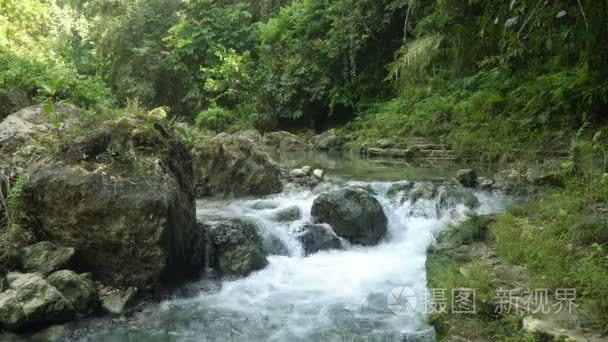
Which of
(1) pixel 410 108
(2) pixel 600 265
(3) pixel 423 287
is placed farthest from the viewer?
(1) pixel 410 108

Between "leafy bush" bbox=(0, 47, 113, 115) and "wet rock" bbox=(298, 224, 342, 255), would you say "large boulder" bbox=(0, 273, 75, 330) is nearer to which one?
"wet rock" bbox=(298, 224, 342, 255)

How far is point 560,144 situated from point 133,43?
1900cm

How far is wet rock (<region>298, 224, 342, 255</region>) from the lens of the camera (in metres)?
7.00

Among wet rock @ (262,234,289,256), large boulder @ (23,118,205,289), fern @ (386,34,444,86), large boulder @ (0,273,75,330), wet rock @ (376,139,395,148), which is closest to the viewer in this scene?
large boulder @ (0,273,75,330)

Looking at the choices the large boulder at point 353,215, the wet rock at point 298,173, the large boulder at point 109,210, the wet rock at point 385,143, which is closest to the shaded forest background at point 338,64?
the wet rock at point 385,143

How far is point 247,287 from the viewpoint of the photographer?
19.1 ft

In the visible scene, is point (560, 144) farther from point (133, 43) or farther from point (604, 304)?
point (133, 43)

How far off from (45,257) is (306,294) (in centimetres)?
283

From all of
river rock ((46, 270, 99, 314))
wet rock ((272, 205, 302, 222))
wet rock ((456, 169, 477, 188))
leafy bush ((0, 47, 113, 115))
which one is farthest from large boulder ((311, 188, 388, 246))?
leafy bush ((0, 47, 113, 115))

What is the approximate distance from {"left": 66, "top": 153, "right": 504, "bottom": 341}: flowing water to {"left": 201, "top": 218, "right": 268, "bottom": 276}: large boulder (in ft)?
0.50

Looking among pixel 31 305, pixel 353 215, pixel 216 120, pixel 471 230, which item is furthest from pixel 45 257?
pixel 216 120

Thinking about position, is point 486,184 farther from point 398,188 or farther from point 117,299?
point 117,299

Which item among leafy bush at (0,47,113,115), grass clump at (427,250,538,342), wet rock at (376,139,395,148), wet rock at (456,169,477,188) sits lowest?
grass clump at (427,250,538,342)

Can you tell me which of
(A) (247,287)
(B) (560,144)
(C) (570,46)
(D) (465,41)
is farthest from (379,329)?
(B) (560,144)
